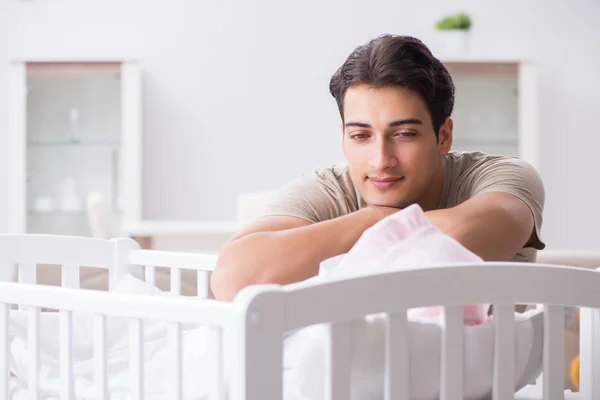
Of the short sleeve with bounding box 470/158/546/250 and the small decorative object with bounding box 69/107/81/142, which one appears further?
the small decorative object with bounding box 69/107/81/142

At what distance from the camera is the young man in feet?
3.95

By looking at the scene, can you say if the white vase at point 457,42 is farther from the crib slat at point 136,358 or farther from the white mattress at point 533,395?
the crib slat at point 136,358

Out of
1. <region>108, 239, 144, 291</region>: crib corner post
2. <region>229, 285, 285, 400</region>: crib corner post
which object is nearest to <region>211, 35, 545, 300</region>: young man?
<region>229, 285, 285, 400</region>: crib corner post

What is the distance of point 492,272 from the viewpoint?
0.97 meters

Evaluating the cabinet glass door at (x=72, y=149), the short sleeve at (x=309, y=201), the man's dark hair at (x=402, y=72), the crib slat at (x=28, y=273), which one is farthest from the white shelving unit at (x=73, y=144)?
the man's dark hair at (x=402, y=72)

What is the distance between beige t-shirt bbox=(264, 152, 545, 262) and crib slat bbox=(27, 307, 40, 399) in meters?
0.43

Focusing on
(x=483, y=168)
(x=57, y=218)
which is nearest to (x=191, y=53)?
(x=57, y=218)

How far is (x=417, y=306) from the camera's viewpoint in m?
0.93

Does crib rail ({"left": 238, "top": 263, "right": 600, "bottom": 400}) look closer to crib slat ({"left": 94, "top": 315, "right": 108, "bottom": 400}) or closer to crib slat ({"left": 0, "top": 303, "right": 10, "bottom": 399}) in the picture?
crib slat ({"left": 94, "top": 315, "right": 108, "bottom": 400})

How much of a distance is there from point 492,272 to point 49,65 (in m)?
3.49

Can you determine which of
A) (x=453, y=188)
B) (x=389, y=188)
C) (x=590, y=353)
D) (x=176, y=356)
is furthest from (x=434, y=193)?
(x=176, y=356)

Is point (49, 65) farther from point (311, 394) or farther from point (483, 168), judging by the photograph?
point (311, 394)

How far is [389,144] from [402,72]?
0.38ft

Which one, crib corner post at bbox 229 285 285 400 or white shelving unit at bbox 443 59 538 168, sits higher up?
white shelving unit at bbox 443 59 538 168
